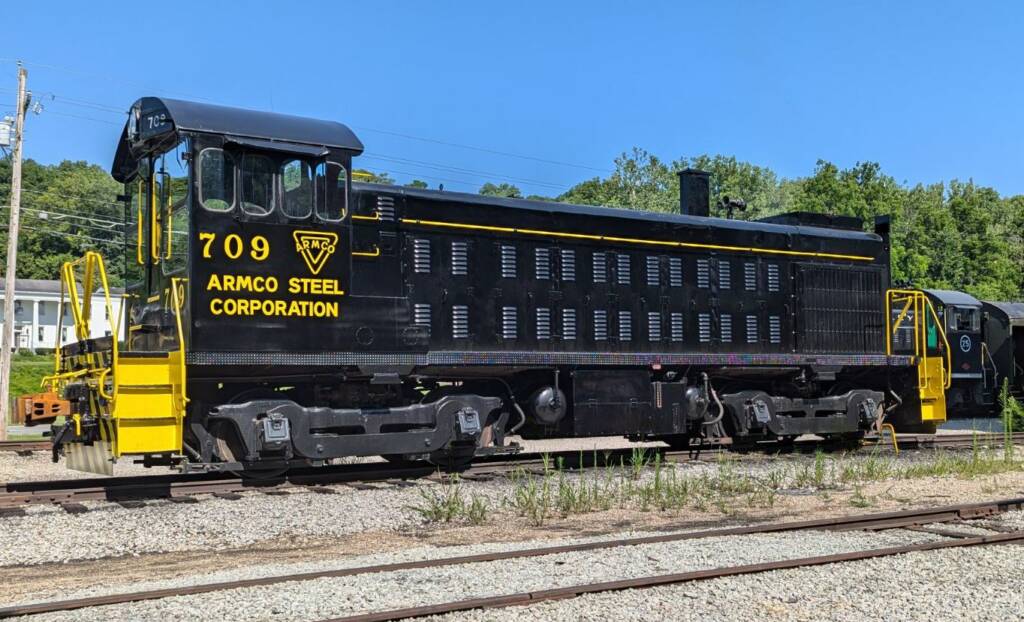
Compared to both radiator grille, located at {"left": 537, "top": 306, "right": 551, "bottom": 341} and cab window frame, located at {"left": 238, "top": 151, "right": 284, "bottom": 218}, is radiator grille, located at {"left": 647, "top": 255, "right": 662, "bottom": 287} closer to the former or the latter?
radiator grille, located at {"left": 537, "top": 306, "right": 551, "bottom": 341}

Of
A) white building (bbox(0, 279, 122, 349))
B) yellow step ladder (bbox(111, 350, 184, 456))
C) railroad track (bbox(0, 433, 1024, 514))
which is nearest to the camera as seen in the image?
yellow step ladder (bbox(111, 350, 184, 456))

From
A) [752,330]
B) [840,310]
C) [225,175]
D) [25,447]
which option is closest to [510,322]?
[225,175]

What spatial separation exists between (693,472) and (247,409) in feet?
18.4

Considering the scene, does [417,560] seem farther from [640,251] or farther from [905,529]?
[640,251]

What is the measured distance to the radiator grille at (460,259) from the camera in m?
11.7

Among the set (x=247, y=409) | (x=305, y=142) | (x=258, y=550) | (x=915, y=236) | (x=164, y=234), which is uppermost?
(x=915, y=236)

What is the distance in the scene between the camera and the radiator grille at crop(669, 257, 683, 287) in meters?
13.6

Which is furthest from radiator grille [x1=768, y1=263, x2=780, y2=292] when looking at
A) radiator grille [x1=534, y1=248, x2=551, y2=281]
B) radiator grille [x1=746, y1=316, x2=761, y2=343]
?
radiator grille [x1=534, y1=248, x2=551, y2=281]

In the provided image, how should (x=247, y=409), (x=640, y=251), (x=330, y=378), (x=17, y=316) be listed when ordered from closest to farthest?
(x=247, y=409)
(x=330, y=378)
(x=640, y=251)
(x=17, y=316)

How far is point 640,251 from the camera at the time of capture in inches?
525

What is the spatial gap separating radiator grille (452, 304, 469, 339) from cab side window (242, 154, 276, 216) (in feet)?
8.87

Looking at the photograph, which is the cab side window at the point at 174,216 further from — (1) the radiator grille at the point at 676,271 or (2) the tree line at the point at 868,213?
(2) the tree line at the point at 868,213

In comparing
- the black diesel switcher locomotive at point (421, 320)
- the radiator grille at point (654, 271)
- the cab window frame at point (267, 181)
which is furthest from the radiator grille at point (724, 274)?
the cab window frame at point (267, 181)

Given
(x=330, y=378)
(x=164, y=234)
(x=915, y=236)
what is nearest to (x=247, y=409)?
(x=330, y=378)
